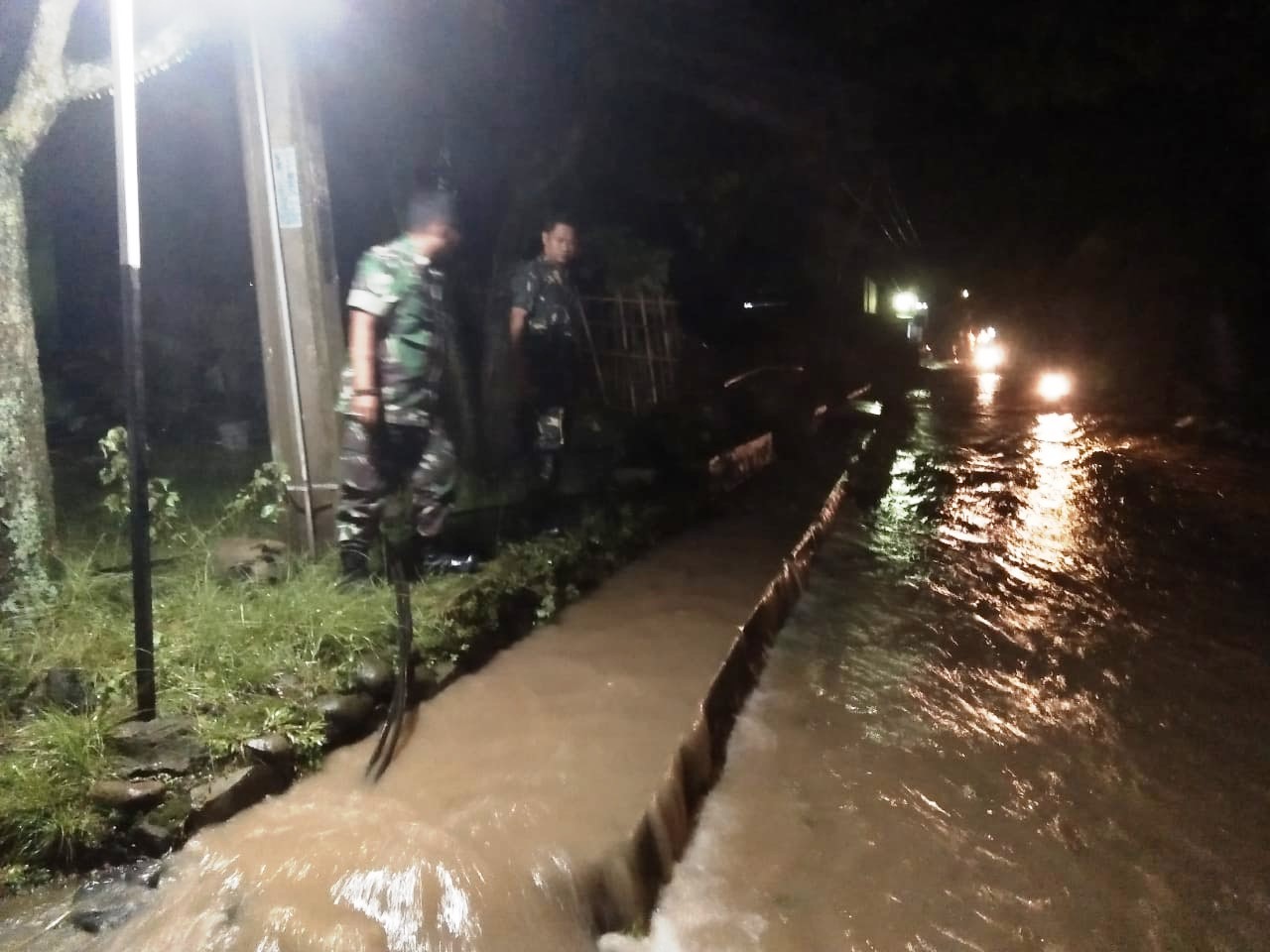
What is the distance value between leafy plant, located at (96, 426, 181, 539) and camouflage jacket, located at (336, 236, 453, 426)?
1101 mm

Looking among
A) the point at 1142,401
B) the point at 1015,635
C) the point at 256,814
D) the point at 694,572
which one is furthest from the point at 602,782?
the point at 1142,401

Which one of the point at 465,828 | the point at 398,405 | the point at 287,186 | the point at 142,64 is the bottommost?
the point at 465,828

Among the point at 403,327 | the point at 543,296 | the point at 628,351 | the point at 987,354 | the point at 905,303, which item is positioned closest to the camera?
the point at 403,327

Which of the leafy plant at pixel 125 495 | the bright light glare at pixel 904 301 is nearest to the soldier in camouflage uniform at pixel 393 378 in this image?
the leafy plant at pixel 125 495

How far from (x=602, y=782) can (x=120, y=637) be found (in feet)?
7.04

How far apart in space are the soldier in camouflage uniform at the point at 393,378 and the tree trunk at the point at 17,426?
137 centimetres

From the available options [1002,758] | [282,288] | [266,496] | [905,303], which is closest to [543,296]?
[282,288]

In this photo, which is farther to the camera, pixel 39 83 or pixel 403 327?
pixel 403 327

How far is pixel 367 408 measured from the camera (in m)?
4.85

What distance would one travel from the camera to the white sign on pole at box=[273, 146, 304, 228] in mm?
5137

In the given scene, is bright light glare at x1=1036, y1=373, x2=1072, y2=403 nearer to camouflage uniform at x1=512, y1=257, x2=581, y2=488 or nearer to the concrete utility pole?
camouflage uniform at x1=512, y1=257, x2=581, y2=488

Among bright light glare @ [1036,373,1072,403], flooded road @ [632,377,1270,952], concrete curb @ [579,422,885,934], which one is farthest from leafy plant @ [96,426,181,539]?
bright light glare @ [1036,373,1072,403]

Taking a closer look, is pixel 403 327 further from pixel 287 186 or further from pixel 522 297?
pixel 522 297

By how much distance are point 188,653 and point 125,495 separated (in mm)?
1747
